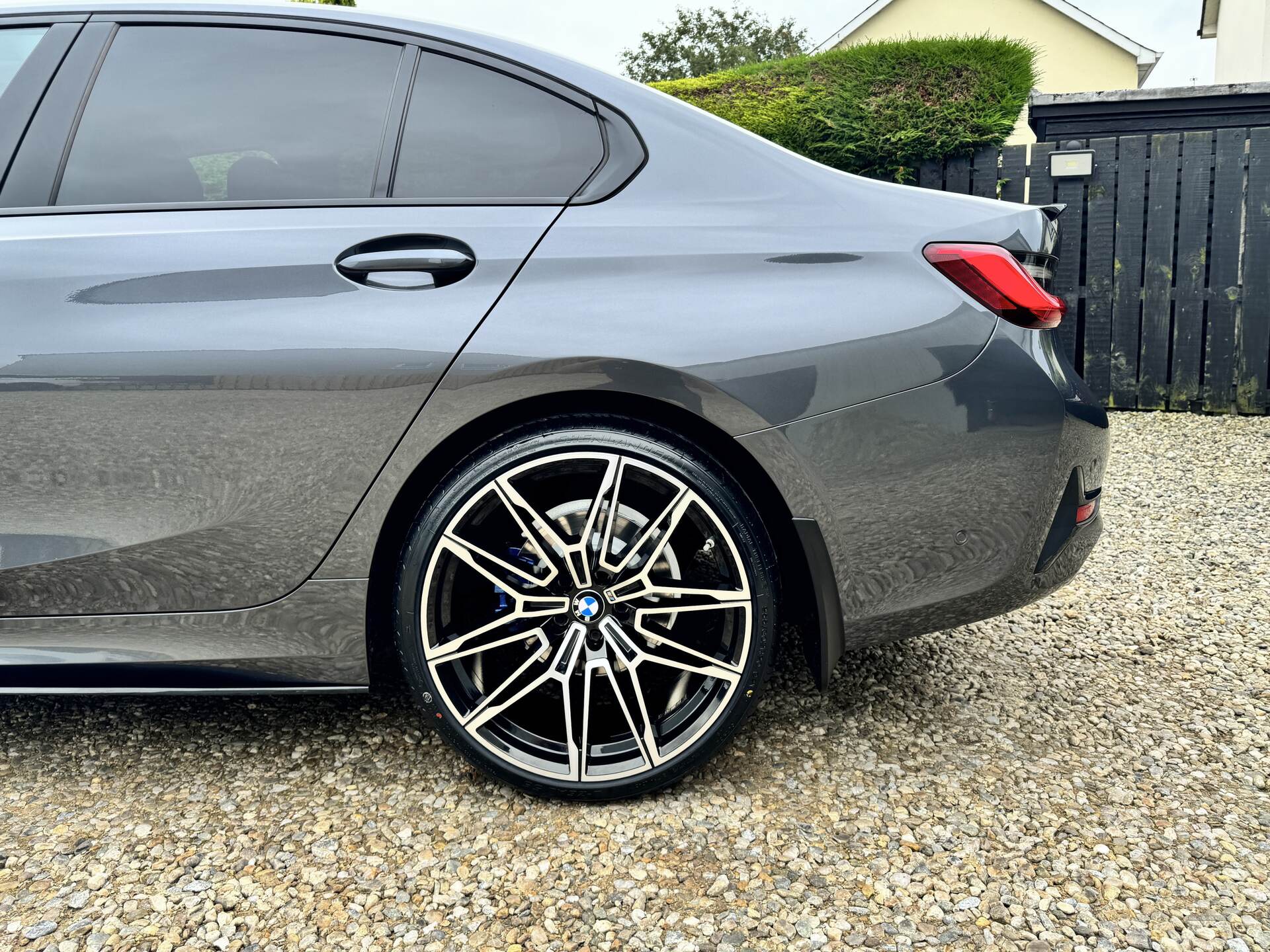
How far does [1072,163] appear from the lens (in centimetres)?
705

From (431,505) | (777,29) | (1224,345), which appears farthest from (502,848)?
(777,29)

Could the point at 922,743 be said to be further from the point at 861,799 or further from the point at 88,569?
the point at 88,569

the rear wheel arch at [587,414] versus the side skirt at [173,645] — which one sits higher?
the rear wheel arch at [587,414]

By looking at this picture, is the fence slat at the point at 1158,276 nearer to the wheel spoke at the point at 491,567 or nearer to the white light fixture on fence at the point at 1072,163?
the white light fixture on fence at the point at 1072,163

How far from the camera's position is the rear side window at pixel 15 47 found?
206 cm

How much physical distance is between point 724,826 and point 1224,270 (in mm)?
6825

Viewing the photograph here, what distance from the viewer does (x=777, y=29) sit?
149 ft

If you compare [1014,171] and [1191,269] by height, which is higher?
[1014,171]

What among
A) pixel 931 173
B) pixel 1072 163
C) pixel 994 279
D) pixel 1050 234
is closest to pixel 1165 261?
pixel 1072 163

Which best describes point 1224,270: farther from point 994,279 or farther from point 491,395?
point 491,395

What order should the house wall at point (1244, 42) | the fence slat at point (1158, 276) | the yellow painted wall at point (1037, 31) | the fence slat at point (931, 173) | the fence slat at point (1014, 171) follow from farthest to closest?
the yellow painted wall at point (1037, 31) < the house wall at point (1244, 42) < the fence slat at point (931, 173) < the fence slat at point (1014, 171) < the fence slat at point (1158, 276)

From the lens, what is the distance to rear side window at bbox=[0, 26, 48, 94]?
6.75 feet

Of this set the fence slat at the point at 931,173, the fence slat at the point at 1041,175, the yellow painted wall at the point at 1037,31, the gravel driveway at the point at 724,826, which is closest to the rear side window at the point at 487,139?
the gravel driveway at the point at 724,826

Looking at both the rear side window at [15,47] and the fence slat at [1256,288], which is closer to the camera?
the rear side window at [15,47]
